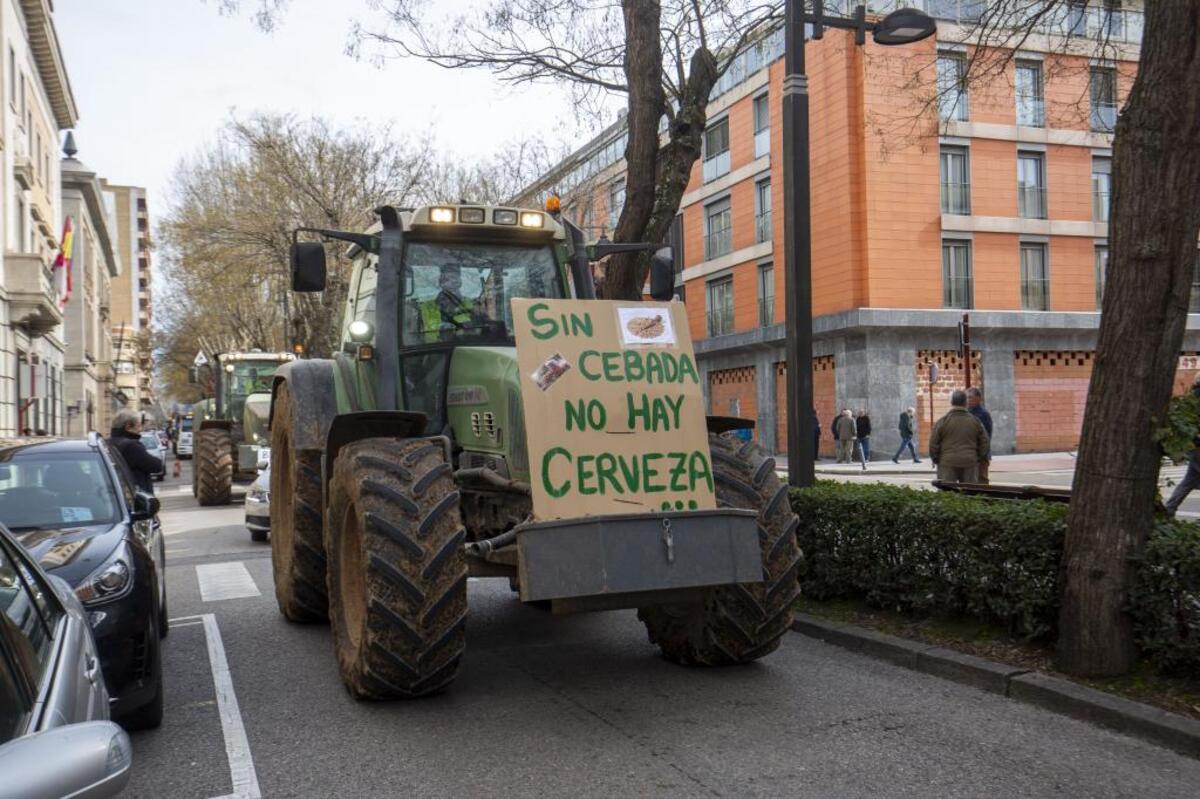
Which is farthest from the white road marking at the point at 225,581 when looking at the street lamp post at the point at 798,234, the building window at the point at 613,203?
the building window at the point at 613,203

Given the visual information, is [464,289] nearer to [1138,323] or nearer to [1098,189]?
[1138,323]

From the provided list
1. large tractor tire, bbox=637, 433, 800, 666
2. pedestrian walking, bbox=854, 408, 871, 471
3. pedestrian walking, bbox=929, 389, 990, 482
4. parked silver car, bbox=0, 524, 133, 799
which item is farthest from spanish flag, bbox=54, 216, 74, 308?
parked silver car, bbox=0, 524, 133, 799

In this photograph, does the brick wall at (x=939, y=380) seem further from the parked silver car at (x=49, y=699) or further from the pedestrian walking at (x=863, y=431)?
the parked silver car at (x=49, y=699)

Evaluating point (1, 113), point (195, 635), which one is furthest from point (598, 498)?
point (1, 113)

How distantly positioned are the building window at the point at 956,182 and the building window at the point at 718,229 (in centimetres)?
844

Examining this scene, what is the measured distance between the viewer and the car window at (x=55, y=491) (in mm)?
5738

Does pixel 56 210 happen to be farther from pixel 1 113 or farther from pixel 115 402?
pixel 115 402

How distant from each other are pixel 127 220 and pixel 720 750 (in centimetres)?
12811

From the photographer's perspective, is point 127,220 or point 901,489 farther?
point 127,220

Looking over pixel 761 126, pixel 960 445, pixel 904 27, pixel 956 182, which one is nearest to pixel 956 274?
pixel 956 182

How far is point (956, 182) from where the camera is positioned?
104 feet

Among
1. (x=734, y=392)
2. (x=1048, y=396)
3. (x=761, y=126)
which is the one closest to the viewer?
(x=1048, y=396)

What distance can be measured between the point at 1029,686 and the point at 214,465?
1823 centimetres

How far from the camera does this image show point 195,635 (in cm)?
764
